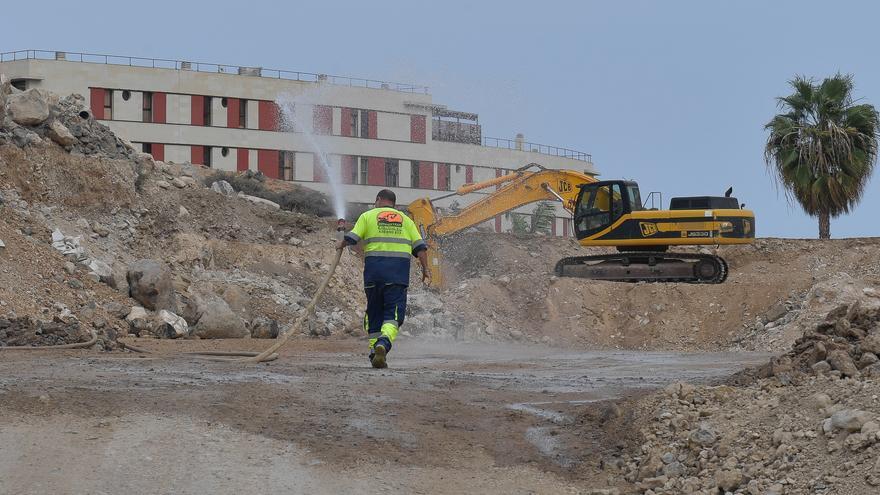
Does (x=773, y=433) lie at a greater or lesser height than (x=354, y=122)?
lesser

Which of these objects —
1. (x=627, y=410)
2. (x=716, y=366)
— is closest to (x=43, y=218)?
(x=716, y=366)

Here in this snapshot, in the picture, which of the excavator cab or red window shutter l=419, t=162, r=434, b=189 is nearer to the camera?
the excavator cab

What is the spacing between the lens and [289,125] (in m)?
69.5

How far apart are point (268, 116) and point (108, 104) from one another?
8558mm

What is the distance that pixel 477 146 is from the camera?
248 feet

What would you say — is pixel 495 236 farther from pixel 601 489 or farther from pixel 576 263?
pixel 601 489

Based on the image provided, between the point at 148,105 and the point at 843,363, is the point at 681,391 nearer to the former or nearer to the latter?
the point at 843,363

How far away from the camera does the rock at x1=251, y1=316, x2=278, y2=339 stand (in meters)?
24.9

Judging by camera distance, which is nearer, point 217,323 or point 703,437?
point 703,437

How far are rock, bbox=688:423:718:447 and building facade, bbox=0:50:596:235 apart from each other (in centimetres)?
5627

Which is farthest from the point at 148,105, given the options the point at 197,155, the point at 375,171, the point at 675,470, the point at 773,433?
the point at 773,433

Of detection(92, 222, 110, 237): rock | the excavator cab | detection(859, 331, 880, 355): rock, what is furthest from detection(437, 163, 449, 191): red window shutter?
detection(859, 331, 880, 355): rock

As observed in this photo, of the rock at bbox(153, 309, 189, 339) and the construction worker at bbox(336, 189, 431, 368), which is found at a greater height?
the construction worker at bbox(336, 189, 431, 368)

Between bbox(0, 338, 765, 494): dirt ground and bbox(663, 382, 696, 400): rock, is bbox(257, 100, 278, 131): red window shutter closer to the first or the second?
bbox(0, 338, 765, 494): dirt ground
